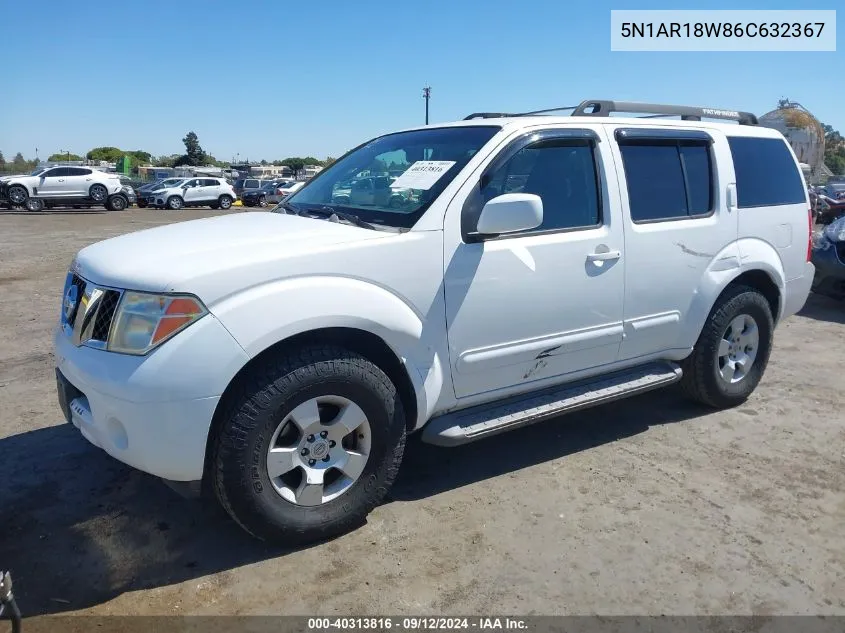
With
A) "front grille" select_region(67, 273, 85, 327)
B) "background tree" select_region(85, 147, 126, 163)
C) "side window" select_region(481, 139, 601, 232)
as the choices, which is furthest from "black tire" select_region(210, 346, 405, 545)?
"background tree" select_region(85, 147, 126, 163)

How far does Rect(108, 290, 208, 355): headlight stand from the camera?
261 cm

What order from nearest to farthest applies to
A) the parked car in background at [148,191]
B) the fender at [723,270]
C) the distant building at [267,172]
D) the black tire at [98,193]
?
the fender at [723,270]
the black tire at [98,193]
the parked car in background at [148,191]
the distant building at [267,172]

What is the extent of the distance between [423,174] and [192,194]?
3042cm

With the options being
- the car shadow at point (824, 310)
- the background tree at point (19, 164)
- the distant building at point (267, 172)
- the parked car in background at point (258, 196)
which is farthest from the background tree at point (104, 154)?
the car shadow at point (824, 310)

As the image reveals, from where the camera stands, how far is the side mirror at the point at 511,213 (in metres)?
3.10

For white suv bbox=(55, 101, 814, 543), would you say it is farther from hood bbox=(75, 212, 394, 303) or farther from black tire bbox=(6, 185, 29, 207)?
black tire bbox=(6, 185, 29, 207)

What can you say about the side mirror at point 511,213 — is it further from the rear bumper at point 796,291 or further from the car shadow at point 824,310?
the car shadow at point 824,310

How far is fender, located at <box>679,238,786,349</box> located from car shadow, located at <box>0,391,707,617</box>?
76 centimetres

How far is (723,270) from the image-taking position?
4.34m

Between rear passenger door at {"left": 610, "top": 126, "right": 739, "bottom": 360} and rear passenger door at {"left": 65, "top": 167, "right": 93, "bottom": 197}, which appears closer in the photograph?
rear passenger door at {"left": 610, "top": 126, "right": 739, "bottom": 360}

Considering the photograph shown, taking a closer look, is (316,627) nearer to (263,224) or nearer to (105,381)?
(105,381)

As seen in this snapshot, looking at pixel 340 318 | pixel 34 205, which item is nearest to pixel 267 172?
pixel 34 205

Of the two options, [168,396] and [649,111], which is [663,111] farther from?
[168,396]

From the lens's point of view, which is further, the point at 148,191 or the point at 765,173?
the point at 148,191
